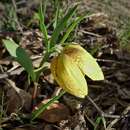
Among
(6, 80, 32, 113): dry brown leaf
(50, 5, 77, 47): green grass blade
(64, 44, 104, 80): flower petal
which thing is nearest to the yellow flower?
(64, 44, 104, 80): flower petal

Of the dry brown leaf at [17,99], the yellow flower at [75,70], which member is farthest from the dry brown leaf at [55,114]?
the yellow flower at [75,70]

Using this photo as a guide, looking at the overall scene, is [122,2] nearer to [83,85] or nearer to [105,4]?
[105,4]

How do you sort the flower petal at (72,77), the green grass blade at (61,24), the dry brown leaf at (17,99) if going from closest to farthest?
the flower petal at (72,77), the green grass blade at (61,24), the dry brown leaf at (17,99)

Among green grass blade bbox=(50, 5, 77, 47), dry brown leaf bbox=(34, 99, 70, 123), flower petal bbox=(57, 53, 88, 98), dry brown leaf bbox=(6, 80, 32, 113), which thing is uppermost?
green grass blade bbox=(50, 5, 77, 47)

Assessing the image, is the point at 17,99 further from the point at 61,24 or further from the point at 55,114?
the point at 61,24

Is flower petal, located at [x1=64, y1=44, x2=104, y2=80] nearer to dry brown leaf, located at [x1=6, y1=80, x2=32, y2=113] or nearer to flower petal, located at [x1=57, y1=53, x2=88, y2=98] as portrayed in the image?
flower petal, located at [x1=57, y1=53, x2=88, y2=98]

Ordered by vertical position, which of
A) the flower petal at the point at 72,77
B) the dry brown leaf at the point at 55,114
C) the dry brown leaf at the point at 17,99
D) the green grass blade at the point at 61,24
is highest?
the green grass blade at the point at 61,24

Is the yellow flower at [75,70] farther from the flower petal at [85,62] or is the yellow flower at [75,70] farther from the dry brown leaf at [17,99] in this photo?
the dry brown leaf at [17,99]

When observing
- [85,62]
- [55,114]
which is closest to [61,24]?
[85,62]
